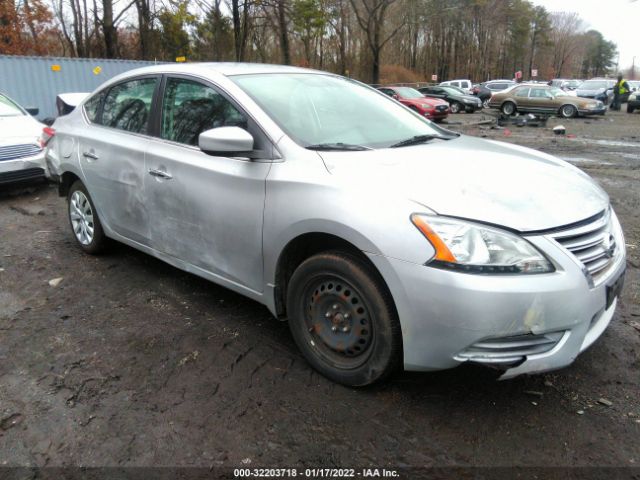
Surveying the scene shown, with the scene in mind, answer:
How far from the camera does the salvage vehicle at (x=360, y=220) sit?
2.19 meters

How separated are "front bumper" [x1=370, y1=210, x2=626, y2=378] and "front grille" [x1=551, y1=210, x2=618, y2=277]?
0.22 ft

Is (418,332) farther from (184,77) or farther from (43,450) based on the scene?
(184,77)

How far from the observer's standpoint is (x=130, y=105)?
4020mm

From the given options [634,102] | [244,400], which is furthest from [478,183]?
[634,102]

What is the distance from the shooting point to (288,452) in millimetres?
2275

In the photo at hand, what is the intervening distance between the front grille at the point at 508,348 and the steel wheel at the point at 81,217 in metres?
3.56

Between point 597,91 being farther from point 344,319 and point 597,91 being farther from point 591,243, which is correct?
point 344,319

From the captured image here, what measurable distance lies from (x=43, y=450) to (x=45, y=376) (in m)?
Answer: 0.67

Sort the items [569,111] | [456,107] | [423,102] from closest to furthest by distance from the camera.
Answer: [423,102]
[569,111]
[456,107]

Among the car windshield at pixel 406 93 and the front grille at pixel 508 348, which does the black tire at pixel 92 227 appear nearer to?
the front grille at pixel 508 348

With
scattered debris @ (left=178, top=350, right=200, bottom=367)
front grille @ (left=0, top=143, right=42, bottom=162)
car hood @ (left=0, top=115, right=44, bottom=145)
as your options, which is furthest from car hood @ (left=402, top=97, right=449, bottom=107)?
scattered debris @ (left=178, top=350, right=200, bottom=367)

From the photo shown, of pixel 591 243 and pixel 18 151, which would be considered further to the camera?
pixel 18 151

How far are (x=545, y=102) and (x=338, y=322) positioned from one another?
939 inches

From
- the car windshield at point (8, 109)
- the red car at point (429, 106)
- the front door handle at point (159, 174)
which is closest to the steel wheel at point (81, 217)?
the front door handle at point (159, 174)
